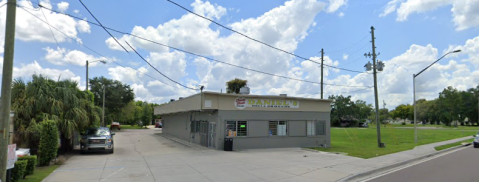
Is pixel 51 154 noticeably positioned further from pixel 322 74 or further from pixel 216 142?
pixel 322 74

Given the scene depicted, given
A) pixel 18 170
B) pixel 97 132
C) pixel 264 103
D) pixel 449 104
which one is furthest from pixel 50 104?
pixel 449 104

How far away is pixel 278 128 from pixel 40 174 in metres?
14.7

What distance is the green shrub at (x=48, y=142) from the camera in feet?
40.4

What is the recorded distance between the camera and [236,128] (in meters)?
19.9

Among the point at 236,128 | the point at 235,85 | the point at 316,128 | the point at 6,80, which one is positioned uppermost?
the point at 235,85

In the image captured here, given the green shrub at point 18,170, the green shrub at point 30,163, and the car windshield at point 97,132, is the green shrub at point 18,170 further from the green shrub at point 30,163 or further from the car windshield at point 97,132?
the car windshield at point 97,132

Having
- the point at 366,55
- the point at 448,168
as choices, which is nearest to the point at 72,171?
the point at 448,168

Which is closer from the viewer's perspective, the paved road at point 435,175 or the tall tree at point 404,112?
the paved road at point 435,175

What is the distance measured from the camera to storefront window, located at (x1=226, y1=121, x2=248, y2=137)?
1961cm

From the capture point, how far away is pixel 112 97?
51.7 metres

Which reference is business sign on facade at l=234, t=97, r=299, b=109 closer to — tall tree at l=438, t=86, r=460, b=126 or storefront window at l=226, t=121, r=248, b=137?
storefront window at l=226, t=121, r=248, b=137

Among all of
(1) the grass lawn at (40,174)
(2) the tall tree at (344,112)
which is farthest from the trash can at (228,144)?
(2) the tall tree at (344,112)

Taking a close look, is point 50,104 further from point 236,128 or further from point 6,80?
point 236,128

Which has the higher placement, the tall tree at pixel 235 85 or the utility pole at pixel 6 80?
the tall tree at pixel 235 85
